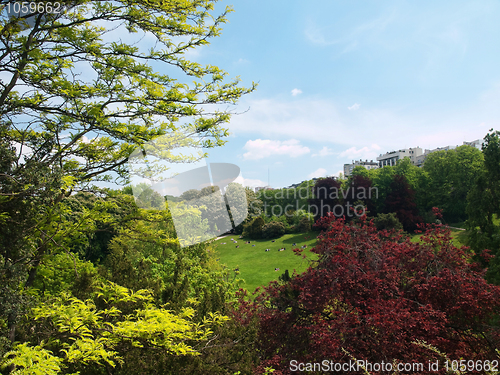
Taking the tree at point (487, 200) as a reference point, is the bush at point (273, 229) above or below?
below

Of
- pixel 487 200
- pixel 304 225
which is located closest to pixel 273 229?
pixel 304 225

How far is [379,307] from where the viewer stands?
413 centimetres

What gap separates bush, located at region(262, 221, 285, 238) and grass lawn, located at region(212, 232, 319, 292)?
2.70 feet

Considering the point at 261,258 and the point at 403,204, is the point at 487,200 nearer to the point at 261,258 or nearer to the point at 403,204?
the point at 403,204

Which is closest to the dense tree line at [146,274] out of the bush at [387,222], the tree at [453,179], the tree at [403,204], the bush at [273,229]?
the bush at [387,222]

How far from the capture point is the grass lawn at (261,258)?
20.2 metres

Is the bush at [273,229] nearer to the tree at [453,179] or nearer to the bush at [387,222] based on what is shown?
the bush at [387,222]

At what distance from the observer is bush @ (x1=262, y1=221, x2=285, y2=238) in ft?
109

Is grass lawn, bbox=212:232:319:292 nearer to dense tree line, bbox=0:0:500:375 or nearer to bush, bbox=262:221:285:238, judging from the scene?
bush, bbox=262:221:285:238

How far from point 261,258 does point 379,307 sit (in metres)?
21.7

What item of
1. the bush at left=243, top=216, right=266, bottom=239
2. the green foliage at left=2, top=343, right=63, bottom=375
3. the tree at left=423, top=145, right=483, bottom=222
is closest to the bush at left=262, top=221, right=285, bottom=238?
the bush at left=243, top=216, right=266, bottom=239

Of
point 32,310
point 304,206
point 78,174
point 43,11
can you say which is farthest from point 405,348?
point 304,206

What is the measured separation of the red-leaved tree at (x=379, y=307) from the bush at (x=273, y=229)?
27196 millimetres

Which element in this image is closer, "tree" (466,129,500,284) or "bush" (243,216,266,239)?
"tree" (466,129,500,284)
